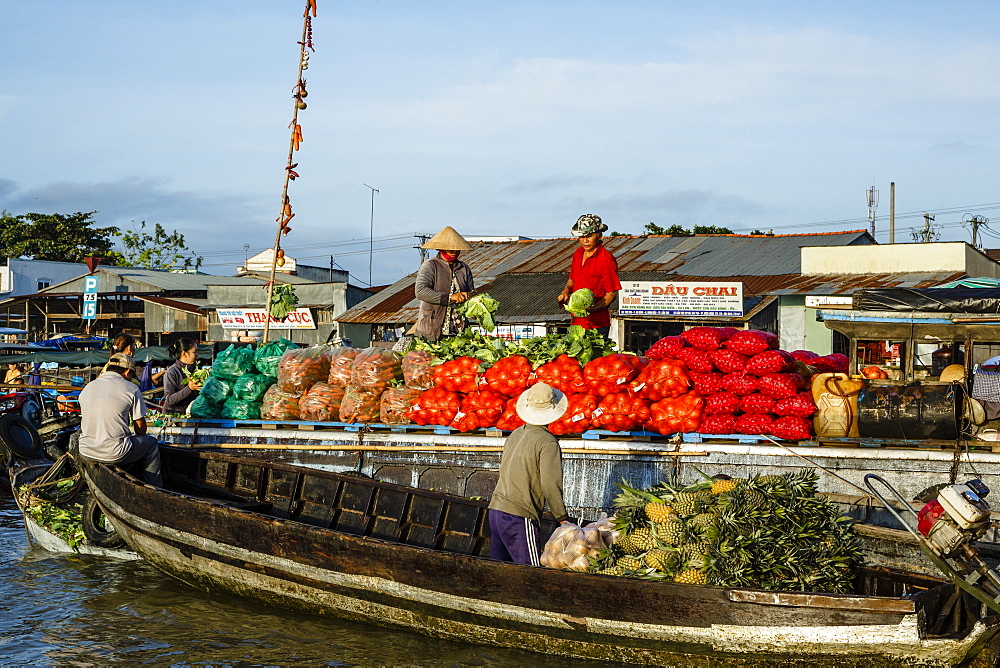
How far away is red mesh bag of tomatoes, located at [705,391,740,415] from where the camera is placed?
9.48 m

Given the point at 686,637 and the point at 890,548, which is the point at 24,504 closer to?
the point at 686,637

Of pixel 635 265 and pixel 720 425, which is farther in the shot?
pixel 635 265

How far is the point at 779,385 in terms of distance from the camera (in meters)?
9.32

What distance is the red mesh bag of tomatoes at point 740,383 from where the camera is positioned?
9406 mm

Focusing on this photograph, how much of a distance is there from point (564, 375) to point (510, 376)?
0.60 meters

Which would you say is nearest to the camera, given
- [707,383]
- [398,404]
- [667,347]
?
[707,383]

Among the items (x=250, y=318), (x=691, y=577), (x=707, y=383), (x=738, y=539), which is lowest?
(x=691, y=577)

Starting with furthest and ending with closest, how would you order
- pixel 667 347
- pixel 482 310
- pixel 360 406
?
pixel 482 310 → pixel 360 406 → pixel 667 347

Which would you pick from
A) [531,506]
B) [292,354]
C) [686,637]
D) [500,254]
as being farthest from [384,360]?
[500,254]

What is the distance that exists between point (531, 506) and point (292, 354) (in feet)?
17.4

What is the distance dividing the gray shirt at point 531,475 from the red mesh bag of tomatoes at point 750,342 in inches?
130

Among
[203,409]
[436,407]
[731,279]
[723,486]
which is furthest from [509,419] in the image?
[731,279]

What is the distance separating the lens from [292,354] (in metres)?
11.4

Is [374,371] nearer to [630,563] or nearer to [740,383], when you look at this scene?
[740,383]
